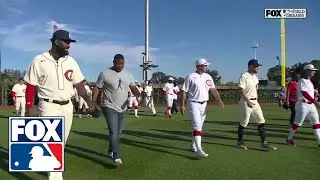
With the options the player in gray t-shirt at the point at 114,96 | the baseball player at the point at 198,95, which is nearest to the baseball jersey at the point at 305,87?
the baseball player at the point at 198,95

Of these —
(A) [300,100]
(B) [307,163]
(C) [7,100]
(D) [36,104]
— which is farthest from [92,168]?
(C) [7,100]

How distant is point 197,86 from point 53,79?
13.1 ft

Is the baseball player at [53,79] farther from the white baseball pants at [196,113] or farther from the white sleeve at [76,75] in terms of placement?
the white baseball pants at [196,113]

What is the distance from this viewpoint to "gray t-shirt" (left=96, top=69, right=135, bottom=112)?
8.07 metres

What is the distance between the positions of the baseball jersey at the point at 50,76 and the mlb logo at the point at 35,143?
2363mm

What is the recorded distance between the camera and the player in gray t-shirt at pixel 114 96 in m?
7.95

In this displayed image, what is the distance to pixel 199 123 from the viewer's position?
9.02m

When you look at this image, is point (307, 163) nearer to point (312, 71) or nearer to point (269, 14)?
point (312, 71)

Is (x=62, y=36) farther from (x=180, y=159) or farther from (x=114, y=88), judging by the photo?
(x=180, y=159)

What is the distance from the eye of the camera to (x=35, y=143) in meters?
3.45

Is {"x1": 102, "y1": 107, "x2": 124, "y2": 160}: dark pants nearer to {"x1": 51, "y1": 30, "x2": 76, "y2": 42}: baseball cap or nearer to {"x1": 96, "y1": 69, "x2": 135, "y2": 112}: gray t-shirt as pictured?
{"x1": 96, "y1": 69, "x2": 135, "y2": 112}: gray t-shirt

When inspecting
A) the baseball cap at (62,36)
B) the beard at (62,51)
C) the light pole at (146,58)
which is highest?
the light pole at (146,58)

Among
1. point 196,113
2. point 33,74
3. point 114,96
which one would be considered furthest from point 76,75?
point 196,113

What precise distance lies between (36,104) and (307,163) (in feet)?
17.2
